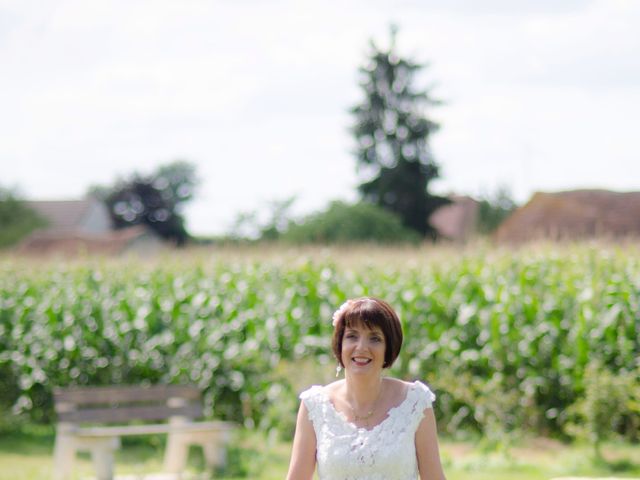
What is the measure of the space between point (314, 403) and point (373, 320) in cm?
42

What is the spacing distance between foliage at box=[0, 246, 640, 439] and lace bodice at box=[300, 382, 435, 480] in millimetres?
6299

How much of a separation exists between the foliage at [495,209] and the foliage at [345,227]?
39.8ft

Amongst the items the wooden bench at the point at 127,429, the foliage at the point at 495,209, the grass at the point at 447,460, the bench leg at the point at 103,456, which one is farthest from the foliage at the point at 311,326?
the foliage at the point at 495,209

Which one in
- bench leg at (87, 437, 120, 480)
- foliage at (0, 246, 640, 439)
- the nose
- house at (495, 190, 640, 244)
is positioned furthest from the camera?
house at (495, 190, 640, 244)

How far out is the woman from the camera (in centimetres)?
393

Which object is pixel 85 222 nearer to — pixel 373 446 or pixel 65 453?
pixel 65 453

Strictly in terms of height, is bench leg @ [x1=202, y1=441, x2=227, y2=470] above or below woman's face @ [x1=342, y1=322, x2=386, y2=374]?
below

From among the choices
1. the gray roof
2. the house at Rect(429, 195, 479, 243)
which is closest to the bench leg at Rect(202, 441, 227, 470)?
the gray roof

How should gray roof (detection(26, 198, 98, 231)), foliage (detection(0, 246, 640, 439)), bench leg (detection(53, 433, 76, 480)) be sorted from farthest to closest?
1. gray roof (detection(26, 198, 98, 231))
2. foliage (detection(0, 246, 640, 439))
3. bench leg (detection(53, 433, 76, 480))

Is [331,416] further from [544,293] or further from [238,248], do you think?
[238,248]

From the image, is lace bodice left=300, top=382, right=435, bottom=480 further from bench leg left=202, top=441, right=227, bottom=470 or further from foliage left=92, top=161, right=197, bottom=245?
foliage left=92, top=161, right=197, bottom=245

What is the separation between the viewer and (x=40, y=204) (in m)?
61.8

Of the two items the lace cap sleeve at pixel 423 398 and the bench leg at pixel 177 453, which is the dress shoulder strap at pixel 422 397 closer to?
the lace cap sleeve at pixel 423 398

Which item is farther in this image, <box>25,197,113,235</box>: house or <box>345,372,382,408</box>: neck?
<box>25,197,113,235</box>: house
